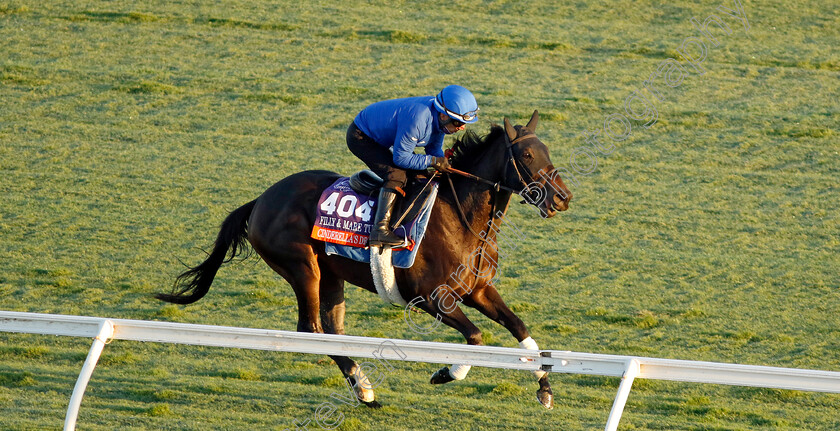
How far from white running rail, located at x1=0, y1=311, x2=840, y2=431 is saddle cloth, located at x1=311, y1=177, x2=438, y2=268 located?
1.34 m

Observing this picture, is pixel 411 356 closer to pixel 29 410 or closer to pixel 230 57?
pixel 29 410

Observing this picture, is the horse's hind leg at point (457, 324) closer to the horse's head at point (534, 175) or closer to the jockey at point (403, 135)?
the jockey at point (403, 135)

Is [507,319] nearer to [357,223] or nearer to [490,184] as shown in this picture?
[490,184]

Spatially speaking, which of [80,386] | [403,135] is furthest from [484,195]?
[80,386]

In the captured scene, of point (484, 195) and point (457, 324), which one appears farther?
point (484, 195)

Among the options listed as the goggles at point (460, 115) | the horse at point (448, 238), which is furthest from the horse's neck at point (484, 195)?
the goggles at point (460, 115)

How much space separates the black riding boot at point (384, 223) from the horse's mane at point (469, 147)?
453mm

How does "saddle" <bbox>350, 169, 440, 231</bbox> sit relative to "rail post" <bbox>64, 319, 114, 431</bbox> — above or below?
Answer: above

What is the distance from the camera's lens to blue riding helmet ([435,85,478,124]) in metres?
4.91

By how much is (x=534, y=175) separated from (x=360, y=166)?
441cm

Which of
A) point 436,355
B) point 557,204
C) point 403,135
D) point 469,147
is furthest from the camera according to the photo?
point 469,147

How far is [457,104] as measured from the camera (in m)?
4.90

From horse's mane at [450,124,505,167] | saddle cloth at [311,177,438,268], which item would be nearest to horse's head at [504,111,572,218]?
horse's mane at [450,124,505,167]

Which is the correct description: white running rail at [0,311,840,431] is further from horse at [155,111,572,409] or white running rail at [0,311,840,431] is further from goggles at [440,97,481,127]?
goggles at [440,97,481,127]
